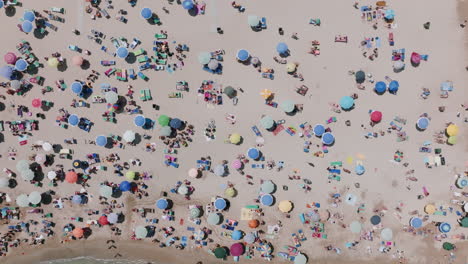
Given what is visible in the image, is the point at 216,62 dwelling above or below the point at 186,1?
below

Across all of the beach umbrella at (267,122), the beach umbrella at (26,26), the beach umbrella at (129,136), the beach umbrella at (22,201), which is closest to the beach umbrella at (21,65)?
the beach umbrella at (26,26)

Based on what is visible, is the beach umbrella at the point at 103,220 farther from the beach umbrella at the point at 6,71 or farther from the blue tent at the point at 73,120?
the beach umbrella at the point at 6,71

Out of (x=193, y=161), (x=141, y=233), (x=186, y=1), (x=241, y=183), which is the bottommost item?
(x=141, y=233)

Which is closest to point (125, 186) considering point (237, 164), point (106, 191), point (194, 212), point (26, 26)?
point (106, 191)

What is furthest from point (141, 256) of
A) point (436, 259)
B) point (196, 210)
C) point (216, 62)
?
point (436, 259)

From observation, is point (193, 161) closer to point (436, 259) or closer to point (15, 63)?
point (15, 63)

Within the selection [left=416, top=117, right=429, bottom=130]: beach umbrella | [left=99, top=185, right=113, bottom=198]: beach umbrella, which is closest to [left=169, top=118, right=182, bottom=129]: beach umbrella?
[left=99, top=185, right=113, bottom=198]: beach umbrella

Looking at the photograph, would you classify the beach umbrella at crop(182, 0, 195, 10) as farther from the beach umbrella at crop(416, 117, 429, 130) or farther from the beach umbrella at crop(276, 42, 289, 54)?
the beach umbrella at crop(416, 117, 429, 130)

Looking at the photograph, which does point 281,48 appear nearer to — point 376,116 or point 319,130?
point 319,130
